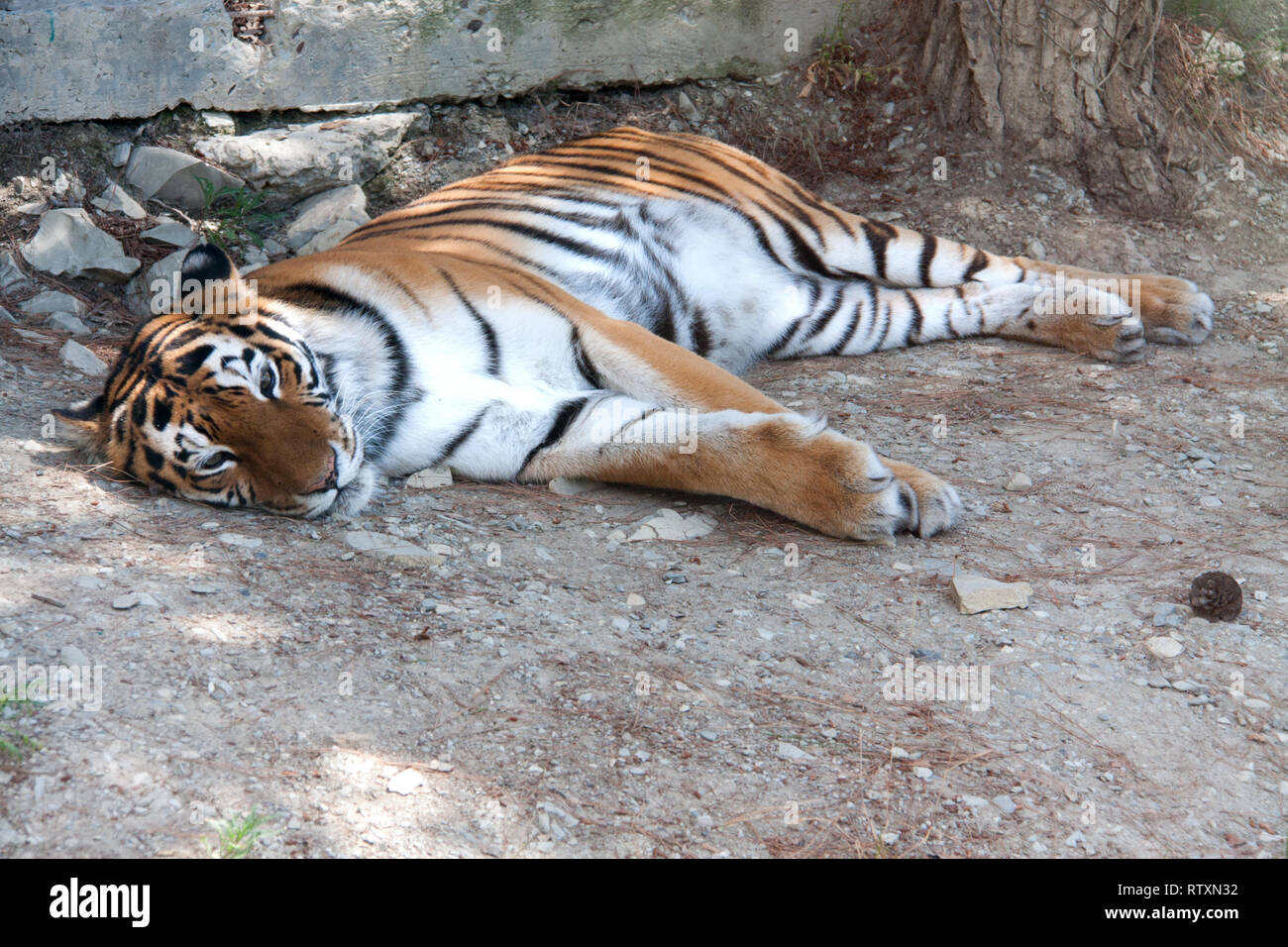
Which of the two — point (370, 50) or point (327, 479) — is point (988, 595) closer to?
point (327, 479)

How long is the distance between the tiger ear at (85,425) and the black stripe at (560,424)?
3.78 ft

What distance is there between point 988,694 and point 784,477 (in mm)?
817

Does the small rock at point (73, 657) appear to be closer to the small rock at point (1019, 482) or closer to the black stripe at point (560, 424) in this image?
the black stripe at point (560, 424)

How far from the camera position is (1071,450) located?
335cm

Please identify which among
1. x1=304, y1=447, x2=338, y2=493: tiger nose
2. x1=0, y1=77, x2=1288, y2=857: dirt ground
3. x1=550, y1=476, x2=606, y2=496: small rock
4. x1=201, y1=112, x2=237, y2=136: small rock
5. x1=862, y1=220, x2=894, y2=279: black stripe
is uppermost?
x1=201, y1=112, x2=237, y2=136: small rock

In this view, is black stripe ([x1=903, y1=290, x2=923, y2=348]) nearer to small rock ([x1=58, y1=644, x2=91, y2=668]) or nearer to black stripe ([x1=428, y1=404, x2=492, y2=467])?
black stripe ([x1=428, y1=404, x2=492, y2=467])

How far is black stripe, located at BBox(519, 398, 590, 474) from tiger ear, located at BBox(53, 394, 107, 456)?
115 centimetres

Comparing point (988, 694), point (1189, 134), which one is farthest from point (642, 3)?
point (988, 694)

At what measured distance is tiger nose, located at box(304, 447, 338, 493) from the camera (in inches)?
112

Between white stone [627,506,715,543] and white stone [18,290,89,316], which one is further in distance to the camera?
white stone [18,290,89,316]

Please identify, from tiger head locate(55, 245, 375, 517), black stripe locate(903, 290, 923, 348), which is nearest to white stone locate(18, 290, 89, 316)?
tiger head locate(55, 245, 375, 517)

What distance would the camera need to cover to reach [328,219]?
455 centimetres

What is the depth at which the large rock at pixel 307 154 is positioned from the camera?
4.56 m

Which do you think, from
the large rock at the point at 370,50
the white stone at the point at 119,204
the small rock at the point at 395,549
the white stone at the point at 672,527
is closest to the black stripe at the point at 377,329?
the small rock at the point at 395,549
